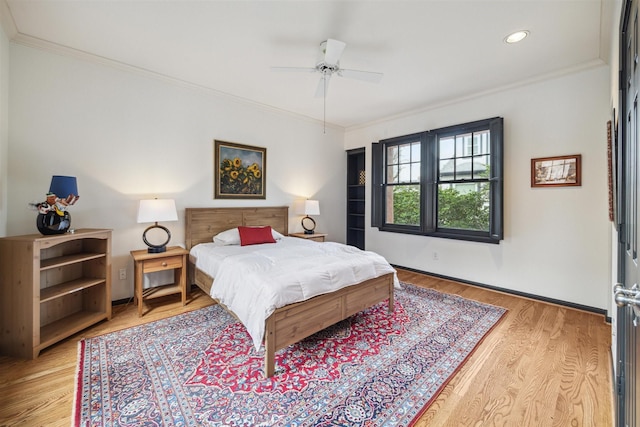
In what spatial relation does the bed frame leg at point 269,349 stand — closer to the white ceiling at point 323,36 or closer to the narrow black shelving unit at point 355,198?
the white ceiling at point 323,36

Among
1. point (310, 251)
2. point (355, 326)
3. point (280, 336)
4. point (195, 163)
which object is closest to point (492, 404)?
point (355, 326)

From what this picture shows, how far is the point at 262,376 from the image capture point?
193 centimetres

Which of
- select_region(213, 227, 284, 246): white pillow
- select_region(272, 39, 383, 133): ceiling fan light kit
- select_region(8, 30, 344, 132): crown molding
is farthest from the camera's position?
select_region(213, 227, 284, 246): white pillow

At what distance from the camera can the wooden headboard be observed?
12.0 feet

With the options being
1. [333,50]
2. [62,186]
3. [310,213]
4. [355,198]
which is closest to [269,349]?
[62,186]

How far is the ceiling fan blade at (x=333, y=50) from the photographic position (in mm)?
2355

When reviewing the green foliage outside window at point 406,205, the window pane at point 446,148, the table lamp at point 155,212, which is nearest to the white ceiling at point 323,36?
the window pane at point 446,148

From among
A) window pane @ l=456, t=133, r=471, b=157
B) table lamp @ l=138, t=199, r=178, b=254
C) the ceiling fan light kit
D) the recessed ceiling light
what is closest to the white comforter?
table lamp @ l=138, t=199, r=178, b=254

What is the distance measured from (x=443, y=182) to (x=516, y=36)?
2.05m

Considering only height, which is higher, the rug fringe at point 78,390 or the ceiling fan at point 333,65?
the ceiling fan at point 333,65

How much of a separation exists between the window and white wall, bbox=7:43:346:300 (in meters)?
2.14

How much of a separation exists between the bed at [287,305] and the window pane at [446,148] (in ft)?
7.49

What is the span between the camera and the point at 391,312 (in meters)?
2.98

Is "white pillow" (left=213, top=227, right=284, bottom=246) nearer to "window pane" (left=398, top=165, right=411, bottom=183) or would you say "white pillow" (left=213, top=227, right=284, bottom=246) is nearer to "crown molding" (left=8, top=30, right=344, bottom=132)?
"crown molding" (left=8, top=30, right=344, bottom=132)
